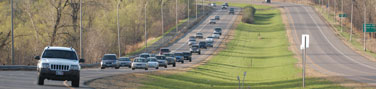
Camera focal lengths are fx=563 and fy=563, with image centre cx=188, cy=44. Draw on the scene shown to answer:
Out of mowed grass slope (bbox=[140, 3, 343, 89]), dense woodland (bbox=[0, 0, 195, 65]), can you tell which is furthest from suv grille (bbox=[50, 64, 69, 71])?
dense woodland (bbox=[0, 0, 195, 65])

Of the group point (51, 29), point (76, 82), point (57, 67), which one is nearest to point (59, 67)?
point (57, 67)

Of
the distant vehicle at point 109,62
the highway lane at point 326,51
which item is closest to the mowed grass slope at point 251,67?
the highway lane at point 326,51

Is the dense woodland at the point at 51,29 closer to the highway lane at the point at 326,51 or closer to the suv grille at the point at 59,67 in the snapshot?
the highway lane at the point at 326,51

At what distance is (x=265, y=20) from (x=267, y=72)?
339 ft

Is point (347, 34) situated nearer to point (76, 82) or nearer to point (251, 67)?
point (251, 67)

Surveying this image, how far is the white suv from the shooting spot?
2409 cm

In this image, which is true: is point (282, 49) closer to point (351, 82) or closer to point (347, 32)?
point (347, 32)

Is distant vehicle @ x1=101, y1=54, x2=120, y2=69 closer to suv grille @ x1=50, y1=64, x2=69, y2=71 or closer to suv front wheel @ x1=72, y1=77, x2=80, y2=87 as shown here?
suv front wheel @ x1=72, y1=77, x2=80, y2=87

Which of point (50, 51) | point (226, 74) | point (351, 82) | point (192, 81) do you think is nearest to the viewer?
point (50, 51)

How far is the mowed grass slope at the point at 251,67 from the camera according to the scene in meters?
40.0

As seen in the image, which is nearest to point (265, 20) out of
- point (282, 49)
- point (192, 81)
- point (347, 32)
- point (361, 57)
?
point (347, 32)

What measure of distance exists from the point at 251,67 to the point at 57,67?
42444 mm

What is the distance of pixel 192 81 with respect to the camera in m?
43.6

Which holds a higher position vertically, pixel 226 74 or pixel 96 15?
pixel 96 15
